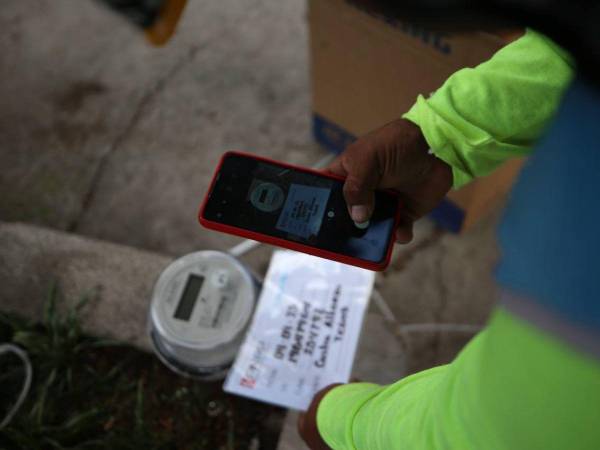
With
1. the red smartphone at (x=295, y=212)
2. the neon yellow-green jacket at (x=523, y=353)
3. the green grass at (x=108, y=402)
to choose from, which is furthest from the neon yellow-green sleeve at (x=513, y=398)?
the green grass at (x=108, y=402)

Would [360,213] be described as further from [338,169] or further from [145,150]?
[145,150]

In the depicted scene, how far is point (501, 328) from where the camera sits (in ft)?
0.95

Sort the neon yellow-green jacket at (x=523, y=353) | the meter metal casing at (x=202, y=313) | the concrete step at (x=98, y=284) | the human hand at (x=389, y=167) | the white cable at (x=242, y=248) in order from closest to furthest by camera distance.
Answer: the neon yellow-green jacket at (x=523, y=353) → the human hand at (x=389, y=167) → the meter metal casing at (x=202, y=313) → the concrete step at (x=98, y=284) → the white cable at (x=242, y=248)

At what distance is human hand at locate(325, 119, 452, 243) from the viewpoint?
68 cm

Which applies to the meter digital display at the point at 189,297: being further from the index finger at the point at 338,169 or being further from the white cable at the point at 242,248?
the index finger at the point at 338,169

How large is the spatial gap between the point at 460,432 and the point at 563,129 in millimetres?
233

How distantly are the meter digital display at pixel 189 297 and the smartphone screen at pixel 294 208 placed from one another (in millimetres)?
308

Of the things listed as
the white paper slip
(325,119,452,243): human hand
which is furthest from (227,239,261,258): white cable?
(325,119,452,243): human hand

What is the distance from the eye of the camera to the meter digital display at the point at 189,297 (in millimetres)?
952

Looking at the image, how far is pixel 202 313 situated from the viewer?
953 mm

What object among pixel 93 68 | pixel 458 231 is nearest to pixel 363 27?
pixel 458 231

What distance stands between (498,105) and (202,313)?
2.09ft

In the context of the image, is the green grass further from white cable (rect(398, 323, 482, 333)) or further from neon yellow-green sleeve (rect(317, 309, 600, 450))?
neon yellow-green sleeve (rect(317, 309, 600, 450))

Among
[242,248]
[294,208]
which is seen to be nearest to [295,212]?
[294,208]
